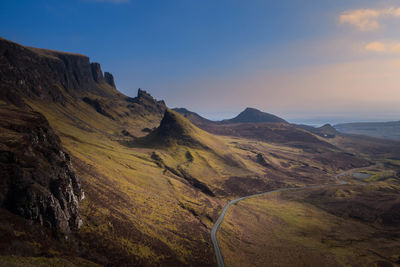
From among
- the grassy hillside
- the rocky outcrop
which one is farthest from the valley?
the grassy hillside

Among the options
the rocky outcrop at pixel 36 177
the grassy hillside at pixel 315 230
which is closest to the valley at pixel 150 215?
the rocky outcrop at pixel 36 177

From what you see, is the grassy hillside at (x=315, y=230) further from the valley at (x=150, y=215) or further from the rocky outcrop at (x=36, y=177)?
the rocky outcrop at (x=36, y=177)

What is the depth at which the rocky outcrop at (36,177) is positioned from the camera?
4238 cm

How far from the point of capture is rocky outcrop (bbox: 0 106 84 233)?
1668 inches

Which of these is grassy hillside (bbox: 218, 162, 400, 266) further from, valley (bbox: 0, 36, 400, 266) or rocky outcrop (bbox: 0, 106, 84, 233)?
rocky outcrop (bbox: 0, 106, 84, 233)

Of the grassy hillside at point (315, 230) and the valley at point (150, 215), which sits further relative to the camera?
the grassy hillside at point (315, 230)

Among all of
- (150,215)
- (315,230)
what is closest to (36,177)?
(150,215)

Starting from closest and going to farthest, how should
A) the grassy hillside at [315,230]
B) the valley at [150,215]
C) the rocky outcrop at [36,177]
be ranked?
the rocky outcrop at [36,177]
the valley at [150,215]
the grassy hillside at [315,230]

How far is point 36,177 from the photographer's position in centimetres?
4853

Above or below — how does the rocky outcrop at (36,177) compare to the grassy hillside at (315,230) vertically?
above

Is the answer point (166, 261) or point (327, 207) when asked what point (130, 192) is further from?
point (327, 207)

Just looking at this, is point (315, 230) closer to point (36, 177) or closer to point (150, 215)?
Answer: point (150, 215)

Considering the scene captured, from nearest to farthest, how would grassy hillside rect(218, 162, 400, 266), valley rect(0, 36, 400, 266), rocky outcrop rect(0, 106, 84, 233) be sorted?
rocky outcrop rect(0, 106, 84, 233) → valley rect(0, 36, 400, 266) → grassy hillside rect(218, 162, 400, 266)

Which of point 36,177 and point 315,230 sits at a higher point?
point 36,177
